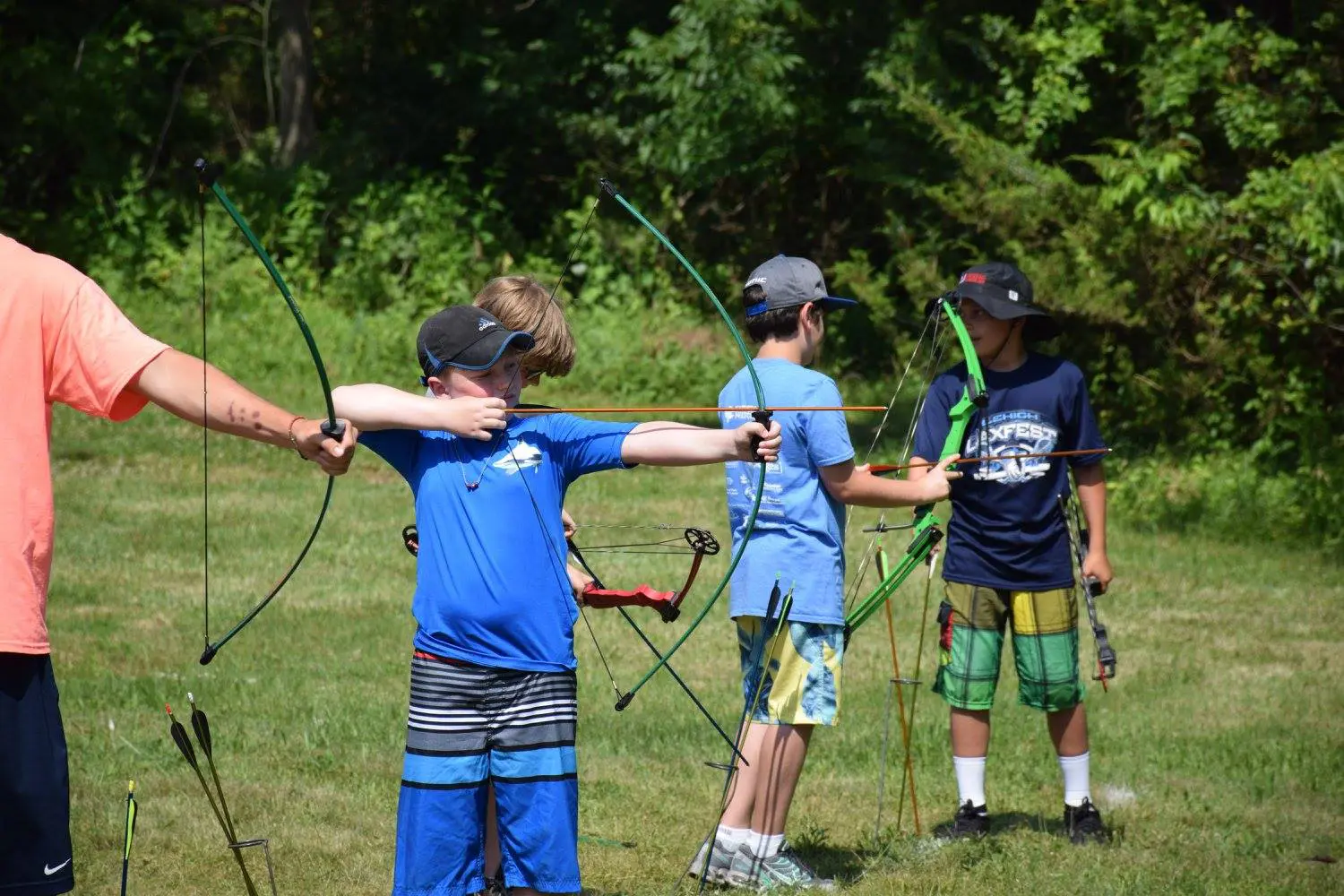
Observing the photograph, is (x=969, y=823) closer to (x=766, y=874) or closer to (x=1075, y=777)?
(x=1075, y=777)

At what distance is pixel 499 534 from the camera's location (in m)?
3.23

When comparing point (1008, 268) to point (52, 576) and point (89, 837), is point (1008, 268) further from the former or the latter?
point (52, 576)

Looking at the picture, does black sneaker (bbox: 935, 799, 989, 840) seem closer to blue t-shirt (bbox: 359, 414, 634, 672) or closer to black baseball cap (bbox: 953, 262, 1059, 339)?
black baseball cap (bbox: 953, 262, 1059, 339)

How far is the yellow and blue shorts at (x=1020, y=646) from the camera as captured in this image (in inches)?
182

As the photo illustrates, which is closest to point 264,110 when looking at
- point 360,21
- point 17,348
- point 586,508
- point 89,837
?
point 360,21

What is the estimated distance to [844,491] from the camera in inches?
157

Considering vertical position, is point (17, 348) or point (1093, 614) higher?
point (17, 348)

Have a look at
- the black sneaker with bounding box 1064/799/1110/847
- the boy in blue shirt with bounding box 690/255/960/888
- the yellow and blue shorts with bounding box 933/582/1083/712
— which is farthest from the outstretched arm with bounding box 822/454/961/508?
the black sneaker with bounding box 1064/799/1110/847

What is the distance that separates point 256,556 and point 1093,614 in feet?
17.4

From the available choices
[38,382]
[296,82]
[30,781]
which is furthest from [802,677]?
[296,82]

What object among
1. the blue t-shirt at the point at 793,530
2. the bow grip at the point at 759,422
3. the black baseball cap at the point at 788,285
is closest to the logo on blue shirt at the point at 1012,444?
the blue t-shirt at the point at 793,530

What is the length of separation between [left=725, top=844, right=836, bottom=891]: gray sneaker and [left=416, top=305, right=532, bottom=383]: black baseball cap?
1.63m

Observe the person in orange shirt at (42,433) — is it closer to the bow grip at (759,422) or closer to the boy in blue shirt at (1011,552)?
the bow grip at (759,422)

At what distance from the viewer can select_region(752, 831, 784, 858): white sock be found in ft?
13.6
